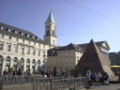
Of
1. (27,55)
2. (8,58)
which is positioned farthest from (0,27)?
(27,55)

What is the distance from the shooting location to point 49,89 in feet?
43.0

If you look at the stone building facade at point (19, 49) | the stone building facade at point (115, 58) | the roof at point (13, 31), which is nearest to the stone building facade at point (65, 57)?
the stone building facade at point (19, 49)

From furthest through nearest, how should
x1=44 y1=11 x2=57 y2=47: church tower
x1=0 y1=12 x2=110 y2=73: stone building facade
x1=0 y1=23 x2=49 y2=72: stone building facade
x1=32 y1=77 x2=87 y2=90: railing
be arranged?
x1=44 y1=11 x2=57 y2=47: church tower, x1=0 y1=12 x2=110 y2=73: stone building facade, x1=0 y1=23 x2=49 y2=72: stone building facade, x1=32 y1=77 x2=87 y2=90: railing

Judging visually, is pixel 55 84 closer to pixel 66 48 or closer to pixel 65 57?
pixel 65 57

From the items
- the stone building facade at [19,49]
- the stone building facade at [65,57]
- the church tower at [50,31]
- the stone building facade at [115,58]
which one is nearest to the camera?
the stone building facade at [19,49]

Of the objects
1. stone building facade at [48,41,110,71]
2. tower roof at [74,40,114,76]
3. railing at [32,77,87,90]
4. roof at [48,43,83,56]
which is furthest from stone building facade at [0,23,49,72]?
railing at [32,77,87,90]

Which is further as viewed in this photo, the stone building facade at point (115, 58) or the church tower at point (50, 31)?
the stone building facade at point (115, 58)

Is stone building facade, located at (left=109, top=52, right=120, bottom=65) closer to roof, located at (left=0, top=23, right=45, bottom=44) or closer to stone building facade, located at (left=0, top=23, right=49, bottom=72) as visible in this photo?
stone building facade, located at (left=0, top=23, right=49, bottom=72)

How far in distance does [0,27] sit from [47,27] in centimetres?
4210

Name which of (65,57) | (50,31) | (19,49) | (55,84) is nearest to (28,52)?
(19,49)

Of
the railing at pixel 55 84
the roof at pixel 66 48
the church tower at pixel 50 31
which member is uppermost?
the church tower at pixel 50 31

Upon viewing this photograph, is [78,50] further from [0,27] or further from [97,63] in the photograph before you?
[97,63]

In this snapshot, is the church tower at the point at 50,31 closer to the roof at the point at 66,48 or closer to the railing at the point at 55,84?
the roof at the point at 66,48

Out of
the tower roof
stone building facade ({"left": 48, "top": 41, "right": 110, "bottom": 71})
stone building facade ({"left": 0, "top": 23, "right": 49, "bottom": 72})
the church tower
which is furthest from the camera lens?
the church tower
